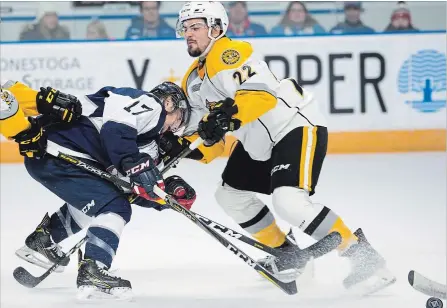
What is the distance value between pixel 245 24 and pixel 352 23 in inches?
33.8

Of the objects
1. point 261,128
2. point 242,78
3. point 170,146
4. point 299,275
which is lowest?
point 299,275

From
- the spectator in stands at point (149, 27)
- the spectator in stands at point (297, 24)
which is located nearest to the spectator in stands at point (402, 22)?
the spectator in stands at point (297, 24)

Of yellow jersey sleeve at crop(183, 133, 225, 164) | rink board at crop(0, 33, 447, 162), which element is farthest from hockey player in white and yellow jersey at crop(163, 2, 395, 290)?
rink board at crop(0, 33, 447, 162)

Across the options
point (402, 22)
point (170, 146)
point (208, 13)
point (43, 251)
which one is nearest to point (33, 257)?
point (43, 251)

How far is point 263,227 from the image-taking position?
3.97 metres

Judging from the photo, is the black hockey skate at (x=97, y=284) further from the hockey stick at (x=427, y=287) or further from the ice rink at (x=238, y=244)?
the hockey stick at (x=427, y=287)

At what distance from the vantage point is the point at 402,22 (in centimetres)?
746

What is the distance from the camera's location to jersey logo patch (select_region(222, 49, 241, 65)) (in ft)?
11.9

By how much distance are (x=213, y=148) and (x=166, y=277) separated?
0.59m

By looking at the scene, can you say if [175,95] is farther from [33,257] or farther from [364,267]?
[364,267]

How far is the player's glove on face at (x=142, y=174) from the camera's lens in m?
3.41

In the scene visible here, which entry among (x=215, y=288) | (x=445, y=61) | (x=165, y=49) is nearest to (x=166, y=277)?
(x=215, y=288)

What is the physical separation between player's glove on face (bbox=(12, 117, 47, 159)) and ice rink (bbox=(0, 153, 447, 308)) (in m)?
0.56

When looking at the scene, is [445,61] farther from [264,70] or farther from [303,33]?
[264,70]
